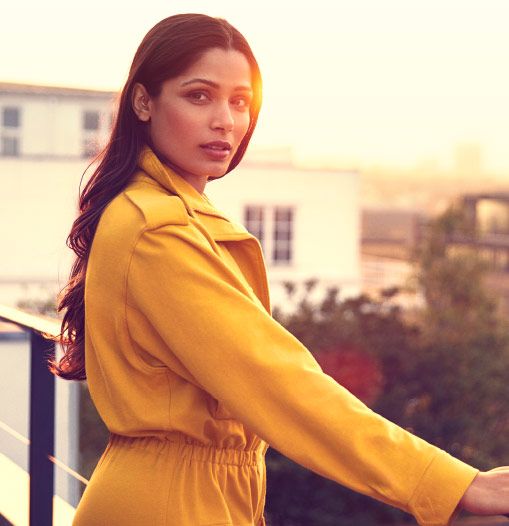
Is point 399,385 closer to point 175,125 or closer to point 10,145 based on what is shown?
point 175,125

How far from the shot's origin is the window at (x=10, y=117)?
2547 centimetres

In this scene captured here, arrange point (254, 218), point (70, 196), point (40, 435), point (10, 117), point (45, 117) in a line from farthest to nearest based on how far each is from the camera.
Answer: point (10, 117) < point (45, 117) < point (254, 218) < point (70, 196) < point (40, 435)

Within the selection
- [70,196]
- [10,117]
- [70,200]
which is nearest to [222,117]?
[70,200]

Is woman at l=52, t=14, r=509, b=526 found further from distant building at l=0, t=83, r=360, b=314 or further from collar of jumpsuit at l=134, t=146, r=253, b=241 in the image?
distant building at l=0, t=83, r=360, b=314

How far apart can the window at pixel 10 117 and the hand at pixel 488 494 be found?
25.0m

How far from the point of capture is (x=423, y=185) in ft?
262

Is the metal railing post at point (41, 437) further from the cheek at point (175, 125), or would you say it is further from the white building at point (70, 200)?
the white building at point (70, 200)

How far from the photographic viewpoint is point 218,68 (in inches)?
60.1

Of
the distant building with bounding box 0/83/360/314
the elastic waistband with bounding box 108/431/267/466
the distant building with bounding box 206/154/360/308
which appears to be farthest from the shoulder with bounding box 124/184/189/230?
the distant building with bounding box 206/154/360/308

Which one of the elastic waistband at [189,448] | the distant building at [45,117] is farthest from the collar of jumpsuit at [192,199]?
the distant building at [45,117]

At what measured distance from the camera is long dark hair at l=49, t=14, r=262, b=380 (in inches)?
59.9

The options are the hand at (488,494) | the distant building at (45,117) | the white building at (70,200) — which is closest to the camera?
the hand at (488,494)

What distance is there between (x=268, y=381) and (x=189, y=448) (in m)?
0.19

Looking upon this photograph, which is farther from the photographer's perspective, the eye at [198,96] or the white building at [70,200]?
the white building at [70,200]
